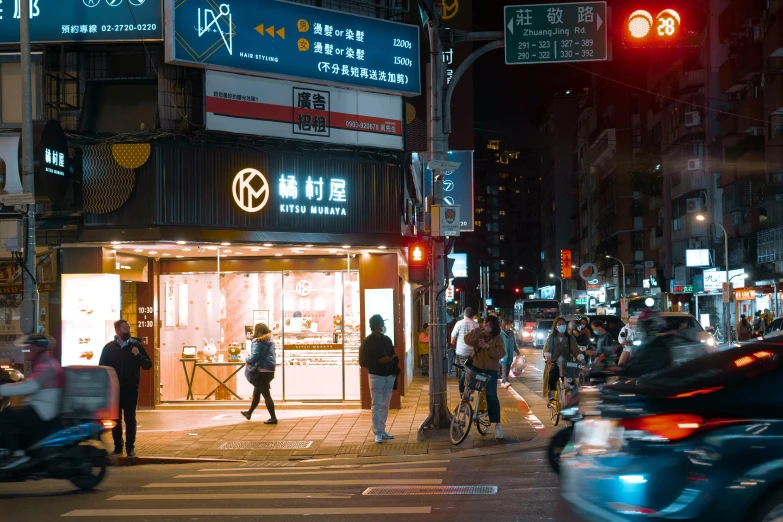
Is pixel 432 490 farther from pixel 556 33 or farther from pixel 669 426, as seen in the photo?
pixel 556 33

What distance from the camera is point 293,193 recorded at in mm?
18766

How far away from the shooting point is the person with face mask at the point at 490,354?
14.3 metres

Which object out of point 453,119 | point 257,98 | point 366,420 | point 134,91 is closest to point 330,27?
point 257,98

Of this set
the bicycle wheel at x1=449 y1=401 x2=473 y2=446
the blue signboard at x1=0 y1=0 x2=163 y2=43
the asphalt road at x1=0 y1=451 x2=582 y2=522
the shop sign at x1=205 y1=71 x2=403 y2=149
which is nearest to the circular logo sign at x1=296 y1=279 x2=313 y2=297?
the shop sign at x1=205 y1=71 x2=403 y2=149

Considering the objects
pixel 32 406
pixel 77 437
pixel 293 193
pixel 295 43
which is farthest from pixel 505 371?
pixel 32 406

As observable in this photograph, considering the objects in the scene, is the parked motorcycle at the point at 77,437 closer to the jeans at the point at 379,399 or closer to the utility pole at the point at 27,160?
the utility pole at the point at 27,160

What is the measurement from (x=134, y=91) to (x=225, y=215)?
3105 mm

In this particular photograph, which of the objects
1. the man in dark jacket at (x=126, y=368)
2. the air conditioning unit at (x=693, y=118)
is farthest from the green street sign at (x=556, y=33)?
the air conditioning unit at (x=693, y=118)

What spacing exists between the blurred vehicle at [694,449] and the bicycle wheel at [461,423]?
24.6 ft

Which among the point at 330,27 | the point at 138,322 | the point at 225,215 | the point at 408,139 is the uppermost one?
the point at 330,27

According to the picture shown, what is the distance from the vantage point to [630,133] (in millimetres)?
86250

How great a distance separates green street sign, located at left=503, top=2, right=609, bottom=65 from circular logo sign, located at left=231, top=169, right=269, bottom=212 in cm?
593

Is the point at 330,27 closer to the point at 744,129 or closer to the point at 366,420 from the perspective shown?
the point at 366,420

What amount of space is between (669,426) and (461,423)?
8.26 metres
